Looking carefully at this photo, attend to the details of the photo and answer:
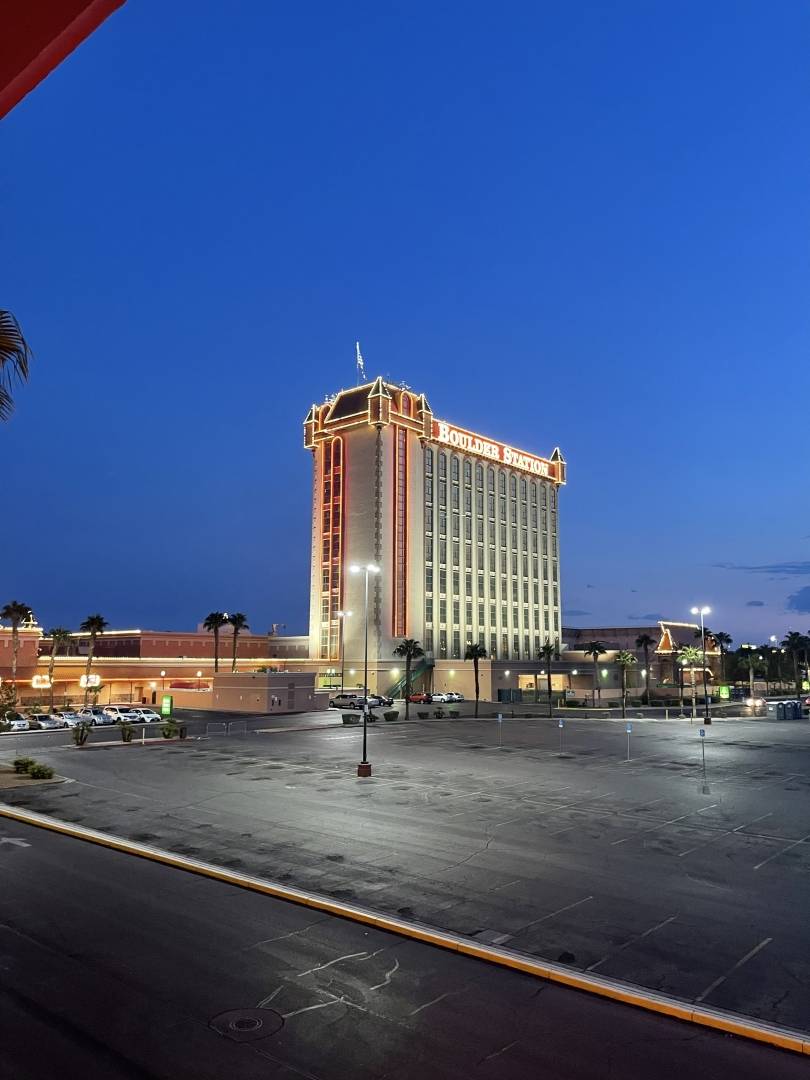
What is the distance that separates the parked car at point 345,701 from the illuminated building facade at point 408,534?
11115mm

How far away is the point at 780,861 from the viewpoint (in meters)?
18.7

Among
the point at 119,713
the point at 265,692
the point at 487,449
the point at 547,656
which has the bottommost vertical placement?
the point at 119,713

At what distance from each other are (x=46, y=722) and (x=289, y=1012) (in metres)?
56.8

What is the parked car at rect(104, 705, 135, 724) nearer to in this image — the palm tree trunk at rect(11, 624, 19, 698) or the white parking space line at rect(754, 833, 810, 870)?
the palm tree trunk at rect(11, 624, 19, 698)

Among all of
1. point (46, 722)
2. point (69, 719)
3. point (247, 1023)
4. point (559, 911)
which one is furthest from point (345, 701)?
point (247, 1023)

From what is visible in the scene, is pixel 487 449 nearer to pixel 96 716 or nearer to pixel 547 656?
pixel 547 656

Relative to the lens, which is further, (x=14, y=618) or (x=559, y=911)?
(x=14, y=618)

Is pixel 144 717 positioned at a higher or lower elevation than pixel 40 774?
lower

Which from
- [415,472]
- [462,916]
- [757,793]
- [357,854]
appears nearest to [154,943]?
[462,916]

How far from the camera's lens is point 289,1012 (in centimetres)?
1038

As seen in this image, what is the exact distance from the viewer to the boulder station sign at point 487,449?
4233 inches

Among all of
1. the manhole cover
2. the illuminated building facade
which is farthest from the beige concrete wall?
the manhole cover

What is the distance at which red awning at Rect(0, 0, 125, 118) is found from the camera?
224 centimetres

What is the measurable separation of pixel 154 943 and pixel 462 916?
5.62 meters
